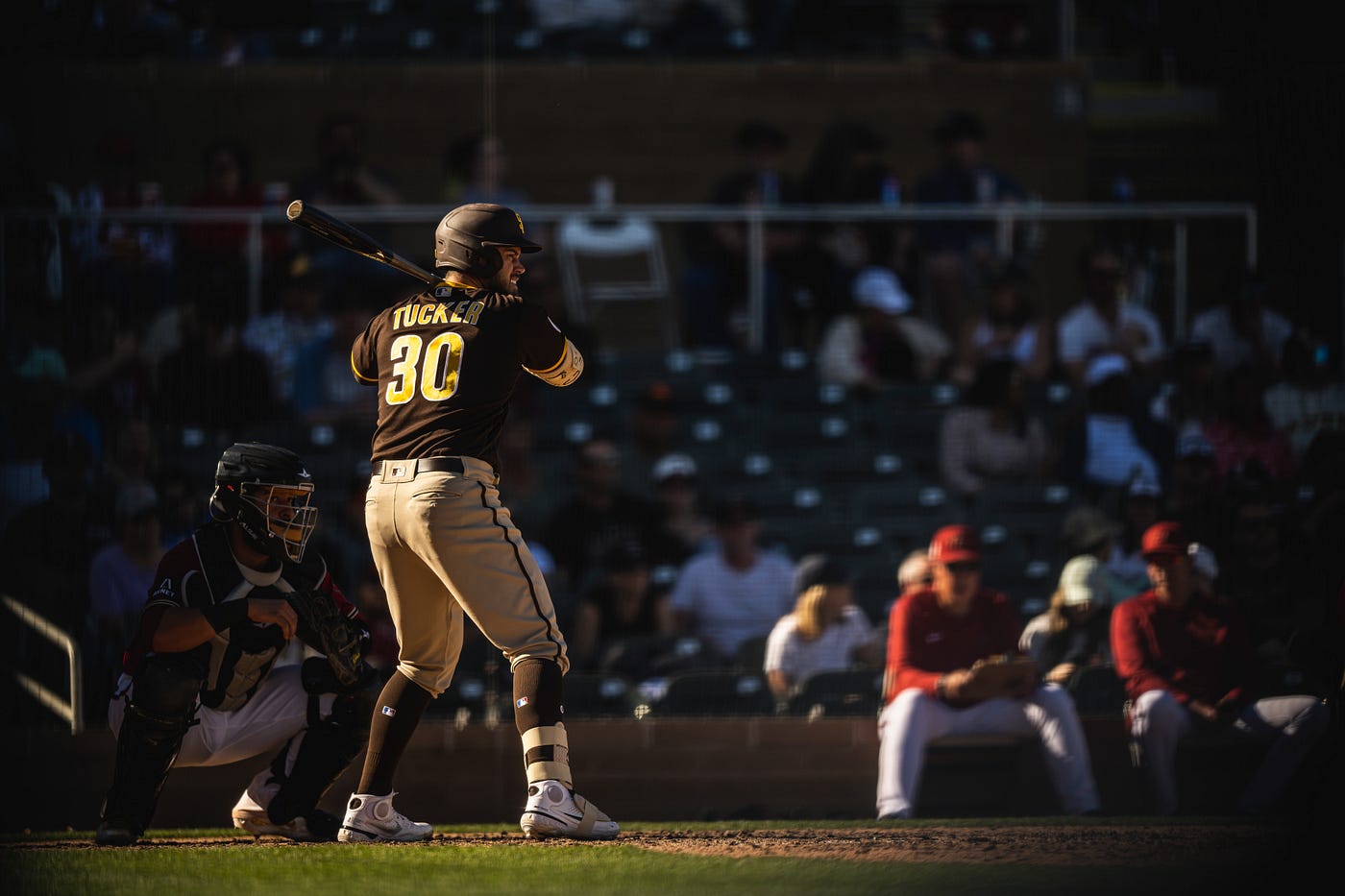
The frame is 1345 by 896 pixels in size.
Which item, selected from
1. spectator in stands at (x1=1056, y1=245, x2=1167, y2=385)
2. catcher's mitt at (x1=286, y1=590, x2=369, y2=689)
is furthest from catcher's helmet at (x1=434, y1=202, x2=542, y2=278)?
spectator in stands at (x1=1056, y1=245, x2=1167, y2=385)

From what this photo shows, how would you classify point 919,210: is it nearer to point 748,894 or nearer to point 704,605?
point 704,605

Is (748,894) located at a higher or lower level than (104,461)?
lower

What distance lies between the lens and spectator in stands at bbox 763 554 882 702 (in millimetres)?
8703

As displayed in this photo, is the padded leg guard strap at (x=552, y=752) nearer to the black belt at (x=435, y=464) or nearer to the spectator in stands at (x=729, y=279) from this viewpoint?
the black belt at (x=435, y=464)

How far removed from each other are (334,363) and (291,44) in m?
4.12

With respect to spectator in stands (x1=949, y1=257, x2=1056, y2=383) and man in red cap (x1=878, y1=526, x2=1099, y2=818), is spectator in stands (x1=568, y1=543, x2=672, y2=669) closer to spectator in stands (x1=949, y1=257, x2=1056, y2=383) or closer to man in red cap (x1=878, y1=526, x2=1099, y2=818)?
man in red cap (x1=878, y1=526, x2=1099, y2=818)

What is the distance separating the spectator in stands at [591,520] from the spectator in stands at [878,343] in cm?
183

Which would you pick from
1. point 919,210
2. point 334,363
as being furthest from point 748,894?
point 919,210

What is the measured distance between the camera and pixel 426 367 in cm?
564

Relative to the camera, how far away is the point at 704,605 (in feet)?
30.3

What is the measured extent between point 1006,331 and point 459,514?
20.0 ft

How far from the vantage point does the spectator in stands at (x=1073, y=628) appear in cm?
875

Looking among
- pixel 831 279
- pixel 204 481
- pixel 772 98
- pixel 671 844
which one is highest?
pixel 772 98

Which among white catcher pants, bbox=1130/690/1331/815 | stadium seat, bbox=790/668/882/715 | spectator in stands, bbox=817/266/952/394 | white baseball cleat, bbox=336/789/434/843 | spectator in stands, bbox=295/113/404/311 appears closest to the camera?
white baseball cleat, bbox=336/789/434/843
